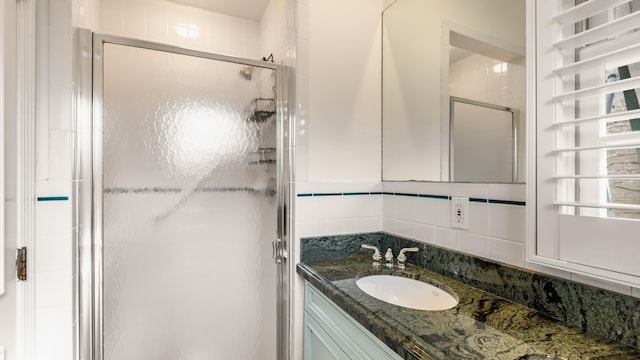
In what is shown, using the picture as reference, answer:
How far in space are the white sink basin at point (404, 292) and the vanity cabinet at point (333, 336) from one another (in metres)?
0.16

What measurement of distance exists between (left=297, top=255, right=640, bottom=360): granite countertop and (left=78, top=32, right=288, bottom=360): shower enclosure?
0.56 meters

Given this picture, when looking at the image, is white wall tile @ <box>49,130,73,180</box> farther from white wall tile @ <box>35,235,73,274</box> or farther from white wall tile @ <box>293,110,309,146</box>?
white wall tile @ <box>293,110,309,146</box>

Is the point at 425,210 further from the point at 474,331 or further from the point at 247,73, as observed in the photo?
the point at 247,73

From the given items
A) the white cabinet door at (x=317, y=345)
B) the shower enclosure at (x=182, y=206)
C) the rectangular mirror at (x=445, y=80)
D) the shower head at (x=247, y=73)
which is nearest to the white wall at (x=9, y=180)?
the shower enclosure at (x=182, y=206)

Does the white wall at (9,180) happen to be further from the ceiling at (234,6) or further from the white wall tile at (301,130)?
the ceiling at (234,6)

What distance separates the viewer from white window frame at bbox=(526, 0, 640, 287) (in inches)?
29.4

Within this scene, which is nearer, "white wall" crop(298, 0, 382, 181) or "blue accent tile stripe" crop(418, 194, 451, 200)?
"blue accent tile stripe" crop(418, 194, 451, 200)

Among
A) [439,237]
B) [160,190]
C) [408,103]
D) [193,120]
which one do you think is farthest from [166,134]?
[439,237]

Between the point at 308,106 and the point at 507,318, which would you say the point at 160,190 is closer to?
the point at 308,106

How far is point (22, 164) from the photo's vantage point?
960 mm

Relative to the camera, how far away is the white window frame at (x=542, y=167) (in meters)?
0.75

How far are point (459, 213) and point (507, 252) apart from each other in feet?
0.70

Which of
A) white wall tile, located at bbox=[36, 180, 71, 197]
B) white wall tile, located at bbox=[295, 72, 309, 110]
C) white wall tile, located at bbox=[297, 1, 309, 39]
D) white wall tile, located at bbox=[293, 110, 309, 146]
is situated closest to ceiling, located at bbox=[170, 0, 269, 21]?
white wall tile, located at bbox=[297, 1, 309, 39]

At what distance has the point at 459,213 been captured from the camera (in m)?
1.12
